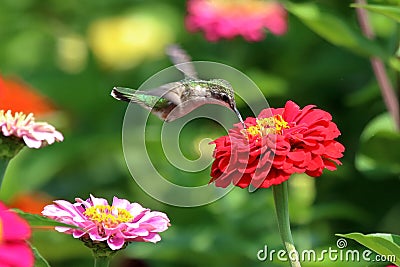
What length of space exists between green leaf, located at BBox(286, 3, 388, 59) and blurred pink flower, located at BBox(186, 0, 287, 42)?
374 mm

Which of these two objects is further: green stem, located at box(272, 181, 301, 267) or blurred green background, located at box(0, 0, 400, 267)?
blurred green background, located at box(0, 0, 400, 267)

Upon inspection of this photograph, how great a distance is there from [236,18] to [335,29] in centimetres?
44

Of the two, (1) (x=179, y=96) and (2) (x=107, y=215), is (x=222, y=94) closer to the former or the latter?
(1) (x=179, y=96)

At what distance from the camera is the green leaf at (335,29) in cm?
120

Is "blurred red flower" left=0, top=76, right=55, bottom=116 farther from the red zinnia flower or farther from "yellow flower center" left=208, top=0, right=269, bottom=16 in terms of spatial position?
the red zinnia flower

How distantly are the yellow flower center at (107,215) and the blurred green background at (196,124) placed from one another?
0.36 metres

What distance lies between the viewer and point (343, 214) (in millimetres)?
1411

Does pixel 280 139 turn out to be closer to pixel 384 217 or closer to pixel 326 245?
pixel 326 245

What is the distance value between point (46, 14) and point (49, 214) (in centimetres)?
174

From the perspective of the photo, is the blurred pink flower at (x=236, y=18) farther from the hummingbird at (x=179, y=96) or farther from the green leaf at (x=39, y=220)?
the green leaf at (x=39, y=220)

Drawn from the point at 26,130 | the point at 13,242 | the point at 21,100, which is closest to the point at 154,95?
the point at 26,130

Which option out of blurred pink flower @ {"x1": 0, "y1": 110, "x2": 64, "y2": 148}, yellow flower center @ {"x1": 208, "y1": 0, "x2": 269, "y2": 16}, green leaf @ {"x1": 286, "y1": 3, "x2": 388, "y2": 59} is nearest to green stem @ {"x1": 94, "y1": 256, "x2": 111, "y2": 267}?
blurred pink flower @ {"x1": 0, "y1": 110, "x2": 64, "y2": 148}

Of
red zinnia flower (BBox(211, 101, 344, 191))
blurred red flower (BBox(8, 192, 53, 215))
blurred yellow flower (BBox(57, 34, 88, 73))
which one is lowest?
red zinnia flower (BBox(211, 101, 344, 191))

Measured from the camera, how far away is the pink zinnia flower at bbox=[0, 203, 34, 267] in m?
0.62
